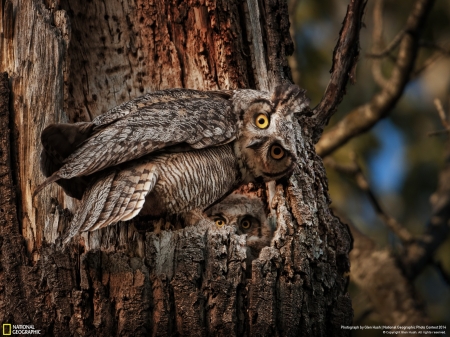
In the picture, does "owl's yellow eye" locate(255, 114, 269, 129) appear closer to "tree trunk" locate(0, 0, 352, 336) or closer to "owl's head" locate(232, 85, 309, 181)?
"owl's head" locate(232, 85, 309, 181)

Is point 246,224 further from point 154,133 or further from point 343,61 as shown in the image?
point 343,61

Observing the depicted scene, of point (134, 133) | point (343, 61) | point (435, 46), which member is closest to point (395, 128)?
point (435, 46)

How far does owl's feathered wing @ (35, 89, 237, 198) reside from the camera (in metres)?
2.81

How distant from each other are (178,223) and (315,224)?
28.6 inches

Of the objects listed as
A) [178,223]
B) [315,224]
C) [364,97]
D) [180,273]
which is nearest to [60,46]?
[178,223]

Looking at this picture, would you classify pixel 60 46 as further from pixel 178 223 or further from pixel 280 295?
pixel 280 295

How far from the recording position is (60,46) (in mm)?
3266

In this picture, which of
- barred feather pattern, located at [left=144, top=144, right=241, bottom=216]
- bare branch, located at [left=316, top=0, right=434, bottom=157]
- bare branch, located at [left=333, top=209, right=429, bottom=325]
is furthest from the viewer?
bare branch, located at [left=316, top=0, right=434, bottom=157]

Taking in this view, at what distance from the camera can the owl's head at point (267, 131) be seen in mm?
3287

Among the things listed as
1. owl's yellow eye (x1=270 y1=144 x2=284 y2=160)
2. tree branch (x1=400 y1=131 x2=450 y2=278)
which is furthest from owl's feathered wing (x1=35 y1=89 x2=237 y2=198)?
tree branch (x1=400 y1=131 x2=450 y2=278)

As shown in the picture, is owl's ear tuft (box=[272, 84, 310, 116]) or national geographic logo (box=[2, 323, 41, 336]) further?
owl's ear tuft (box=[272, 84, 310, 116])

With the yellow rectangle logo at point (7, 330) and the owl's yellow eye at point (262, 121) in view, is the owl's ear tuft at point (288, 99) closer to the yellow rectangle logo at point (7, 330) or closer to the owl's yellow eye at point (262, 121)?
the owl's yellow eye at point (262, 121)

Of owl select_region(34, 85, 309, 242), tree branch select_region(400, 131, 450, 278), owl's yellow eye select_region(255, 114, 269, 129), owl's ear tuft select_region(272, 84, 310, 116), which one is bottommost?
tree branch select_region(400, 131, 450, 278)

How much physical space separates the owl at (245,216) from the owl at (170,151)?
255mm
